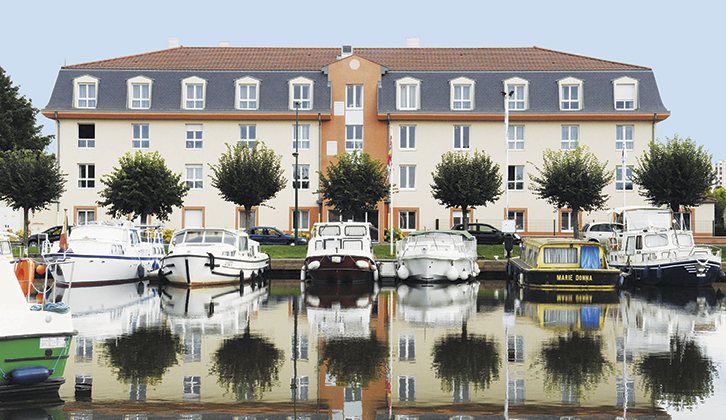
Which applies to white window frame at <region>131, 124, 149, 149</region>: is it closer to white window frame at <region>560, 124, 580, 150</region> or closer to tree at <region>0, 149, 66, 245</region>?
tree at <region>0, 149, 66, 245</region>

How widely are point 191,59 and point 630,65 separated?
32679 mm

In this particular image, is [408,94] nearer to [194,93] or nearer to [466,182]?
[466,182]

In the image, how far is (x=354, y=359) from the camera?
13305mm

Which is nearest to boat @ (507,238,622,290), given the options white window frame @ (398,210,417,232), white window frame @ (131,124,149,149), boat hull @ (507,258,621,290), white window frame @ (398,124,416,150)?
boat hull @ (507,258,621,290)

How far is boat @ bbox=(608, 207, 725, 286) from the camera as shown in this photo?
29.0 m

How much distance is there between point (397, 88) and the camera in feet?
169

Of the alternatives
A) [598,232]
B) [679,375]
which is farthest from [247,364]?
[598,232]

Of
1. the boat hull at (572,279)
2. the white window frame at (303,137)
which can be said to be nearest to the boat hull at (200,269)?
the boat hull at (572,279)

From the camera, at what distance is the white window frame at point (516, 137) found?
169ft

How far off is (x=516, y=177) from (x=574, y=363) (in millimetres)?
39387

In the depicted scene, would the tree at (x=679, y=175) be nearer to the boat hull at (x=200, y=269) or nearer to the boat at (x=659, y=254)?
the boat at (x=659, y=254)

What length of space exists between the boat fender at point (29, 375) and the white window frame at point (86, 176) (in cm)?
4348

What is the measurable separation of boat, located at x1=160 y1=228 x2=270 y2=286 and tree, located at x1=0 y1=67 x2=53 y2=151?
40.1 metres

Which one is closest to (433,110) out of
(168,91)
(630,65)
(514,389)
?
(630,65)
